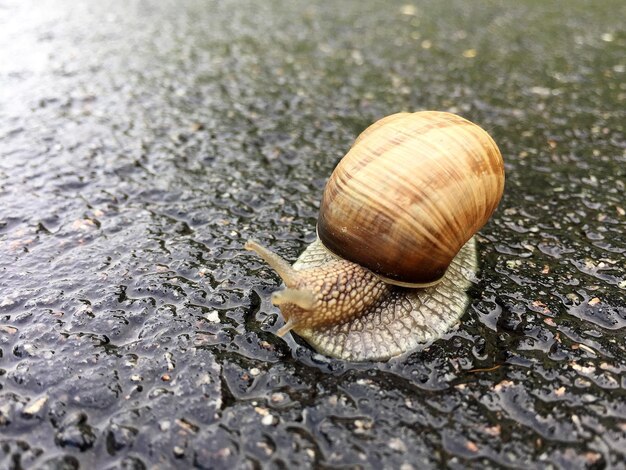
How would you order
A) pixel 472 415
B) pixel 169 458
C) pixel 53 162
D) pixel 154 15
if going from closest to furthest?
pixel 169 458 → pixel 472 415 → pixel 53 162 → pixel 154 15

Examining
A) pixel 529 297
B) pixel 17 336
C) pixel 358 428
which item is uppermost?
pixel 17 336

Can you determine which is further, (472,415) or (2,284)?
(2,284)

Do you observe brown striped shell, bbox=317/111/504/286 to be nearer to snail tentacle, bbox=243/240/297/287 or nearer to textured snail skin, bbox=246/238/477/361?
textured snail skin, bbox=246/238/477/361

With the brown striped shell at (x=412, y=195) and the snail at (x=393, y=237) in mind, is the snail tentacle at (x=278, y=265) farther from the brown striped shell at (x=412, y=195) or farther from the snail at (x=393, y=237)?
the brown striped shell at (x=412, y=195)

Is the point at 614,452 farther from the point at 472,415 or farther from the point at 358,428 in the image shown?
the point at 358,428

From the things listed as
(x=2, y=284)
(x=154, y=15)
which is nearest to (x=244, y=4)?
(x=154, y=15)

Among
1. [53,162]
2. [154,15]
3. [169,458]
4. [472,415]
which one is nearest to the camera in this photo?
[169,458]

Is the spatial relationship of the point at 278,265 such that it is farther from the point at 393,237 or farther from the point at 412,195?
the point at 412,195

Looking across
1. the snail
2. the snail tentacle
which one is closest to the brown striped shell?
the snail

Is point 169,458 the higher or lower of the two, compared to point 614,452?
higher
